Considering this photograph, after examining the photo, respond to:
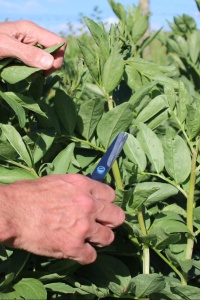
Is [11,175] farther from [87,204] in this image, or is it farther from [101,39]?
[101,39]

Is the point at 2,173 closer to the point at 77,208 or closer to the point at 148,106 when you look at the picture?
the point at 77,208

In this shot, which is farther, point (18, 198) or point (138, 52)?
point (138, 52)

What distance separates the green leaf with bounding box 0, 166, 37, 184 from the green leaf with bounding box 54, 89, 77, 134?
0.49 ft

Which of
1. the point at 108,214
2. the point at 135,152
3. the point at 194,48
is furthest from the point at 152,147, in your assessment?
the point at 194,48

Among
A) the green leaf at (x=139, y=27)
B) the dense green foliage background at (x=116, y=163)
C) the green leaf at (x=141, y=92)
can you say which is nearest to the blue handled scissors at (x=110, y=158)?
the dense green foliage background at (x=116, y=163)

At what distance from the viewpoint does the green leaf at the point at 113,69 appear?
121 centimetres

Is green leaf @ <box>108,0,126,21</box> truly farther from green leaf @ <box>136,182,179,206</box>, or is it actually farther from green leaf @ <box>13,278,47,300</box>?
green leaf @ <box>13,278,47,300</box>

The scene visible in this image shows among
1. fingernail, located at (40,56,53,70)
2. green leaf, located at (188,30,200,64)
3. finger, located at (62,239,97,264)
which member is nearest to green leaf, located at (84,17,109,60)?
fingernail, located at (40,56,53,70)

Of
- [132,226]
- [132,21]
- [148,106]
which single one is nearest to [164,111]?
[148,106]

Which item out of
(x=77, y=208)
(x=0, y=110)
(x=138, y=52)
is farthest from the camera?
(x=138, y=52)

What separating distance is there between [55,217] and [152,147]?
31 cm

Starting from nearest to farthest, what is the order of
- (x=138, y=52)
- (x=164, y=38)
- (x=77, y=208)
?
(x=77, y=208), (x=138, y=52), (x=164, y=38)

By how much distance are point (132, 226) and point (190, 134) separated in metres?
0.22

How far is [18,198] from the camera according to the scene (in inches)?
38.6
